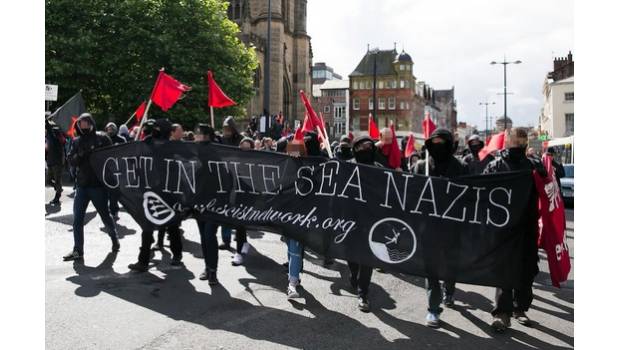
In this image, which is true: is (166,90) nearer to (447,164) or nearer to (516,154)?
(447,164)

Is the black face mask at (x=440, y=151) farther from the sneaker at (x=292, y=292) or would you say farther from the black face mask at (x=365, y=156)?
the sneaker at (x=292, y=292)

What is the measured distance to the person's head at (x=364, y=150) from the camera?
6.39 meters

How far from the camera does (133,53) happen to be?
1217 inches

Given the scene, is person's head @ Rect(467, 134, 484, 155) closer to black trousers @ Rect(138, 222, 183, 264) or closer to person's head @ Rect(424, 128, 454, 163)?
person's head @ Rect(424, 128, 454, 163)

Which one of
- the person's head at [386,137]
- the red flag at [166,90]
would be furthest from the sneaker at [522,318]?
the red flag at [166,90]

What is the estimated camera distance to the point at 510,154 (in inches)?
227

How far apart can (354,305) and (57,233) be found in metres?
6.01

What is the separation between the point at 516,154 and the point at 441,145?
2.37 feet

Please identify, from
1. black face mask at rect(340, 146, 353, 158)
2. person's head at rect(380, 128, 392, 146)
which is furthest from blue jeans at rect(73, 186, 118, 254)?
person's head at rect(380, 128, 392, 146)

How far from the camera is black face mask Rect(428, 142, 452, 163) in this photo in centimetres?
573

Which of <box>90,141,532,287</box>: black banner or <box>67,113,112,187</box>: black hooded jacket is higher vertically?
<box>67,113,112,187</box>: black hooded jacket

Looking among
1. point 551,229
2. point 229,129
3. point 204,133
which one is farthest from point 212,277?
point 551,229

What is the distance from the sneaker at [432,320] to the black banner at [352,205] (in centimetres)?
48

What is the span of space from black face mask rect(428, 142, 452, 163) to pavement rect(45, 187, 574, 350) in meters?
1.58
